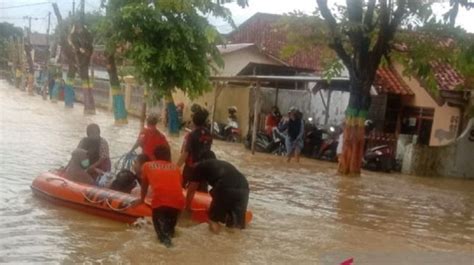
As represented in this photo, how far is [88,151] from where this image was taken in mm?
10992

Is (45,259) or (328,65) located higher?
(328,65)

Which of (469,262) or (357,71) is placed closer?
(469,262)

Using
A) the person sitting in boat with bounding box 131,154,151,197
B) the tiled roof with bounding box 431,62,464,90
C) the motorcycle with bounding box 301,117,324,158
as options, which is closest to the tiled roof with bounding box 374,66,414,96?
the tiled roof with bounding box 431,62,464,90

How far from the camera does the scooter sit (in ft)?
65.5

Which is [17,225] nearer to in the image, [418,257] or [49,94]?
[418,257]

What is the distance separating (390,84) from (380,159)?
3.17 metres

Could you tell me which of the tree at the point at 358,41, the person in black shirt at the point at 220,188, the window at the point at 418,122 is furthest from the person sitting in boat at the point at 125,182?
the window at the point at 418,122

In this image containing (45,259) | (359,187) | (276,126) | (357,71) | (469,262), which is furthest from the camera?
(276,126)

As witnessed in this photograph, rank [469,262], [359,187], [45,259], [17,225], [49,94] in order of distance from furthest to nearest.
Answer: [49,94], [359,187], [17,225], [469,262], [45,259]

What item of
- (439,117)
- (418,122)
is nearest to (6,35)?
(418,122)

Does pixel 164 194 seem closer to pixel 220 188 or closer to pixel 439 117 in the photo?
pixel 220 188

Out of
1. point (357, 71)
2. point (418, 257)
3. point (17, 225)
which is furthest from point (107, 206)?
point (357, 71)

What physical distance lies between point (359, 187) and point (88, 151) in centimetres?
696

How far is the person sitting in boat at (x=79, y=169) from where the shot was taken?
35.3ft
